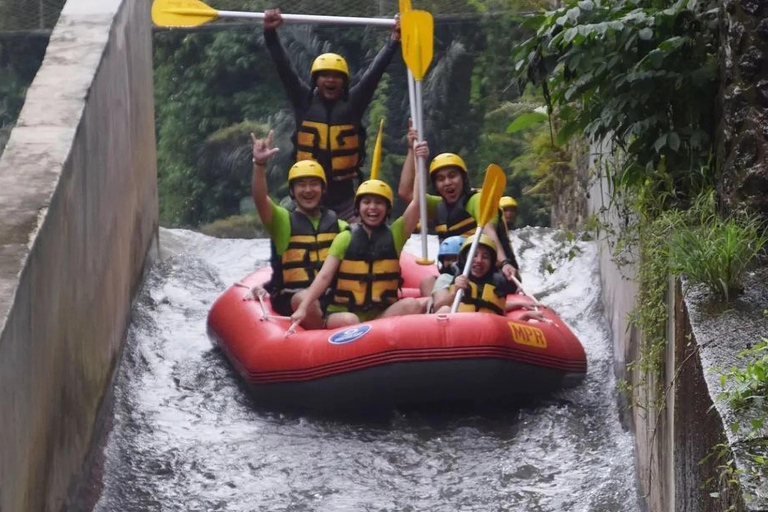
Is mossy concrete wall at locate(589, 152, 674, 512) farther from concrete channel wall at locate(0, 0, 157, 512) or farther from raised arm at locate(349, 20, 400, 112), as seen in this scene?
concrete channel wall at locate(0, 0, 157, 512)

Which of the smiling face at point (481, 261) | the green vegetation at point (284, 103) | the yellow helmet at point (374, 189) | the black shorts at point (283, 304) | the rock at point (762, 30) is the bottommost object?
the green vegetation at point (284, 103)

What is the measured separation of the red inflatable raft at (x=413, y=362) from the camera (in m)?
6.55

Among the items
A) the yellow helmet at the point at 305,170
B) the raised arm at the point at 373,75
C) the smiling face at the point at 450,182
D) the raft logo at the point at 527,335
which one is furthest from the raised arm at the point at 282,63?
the raft logo at the point at 527,335

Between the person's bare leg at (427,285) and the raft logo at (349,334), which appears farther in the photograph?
the person's bare leg at (427,285)

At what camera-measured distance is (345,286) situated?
7.25 m

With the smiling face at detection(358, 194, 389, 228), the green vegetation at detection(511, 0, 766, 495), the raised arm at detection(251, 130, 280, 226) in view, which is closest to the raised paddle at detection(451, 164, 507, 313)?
the smiling face at detection(358, 194, 389, 228)

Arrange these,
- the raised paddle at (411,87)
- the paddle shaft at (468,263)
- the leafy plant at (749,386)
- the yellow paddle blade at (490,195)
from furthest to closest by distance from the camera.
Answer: the raised paddle at (411,87) → the yellow paddle blade at (490,195) → the paddle shaft at (468,263) → the leafy plant at (749,386)

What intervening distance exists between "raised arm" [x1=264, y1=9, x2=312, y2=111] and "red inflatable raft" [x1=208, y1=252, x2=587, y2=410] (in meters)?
1.91

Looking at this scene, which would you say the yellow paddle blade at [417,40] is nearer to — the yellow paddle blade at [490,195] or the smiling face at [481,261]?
the yellow paddle blade at [490,195]

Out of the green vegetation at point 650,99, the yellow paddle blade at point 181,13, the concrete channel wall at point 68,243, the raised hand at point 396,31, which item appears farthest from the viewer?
the yellow paddle blade at point 181,13

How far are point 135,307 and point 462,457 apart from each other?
9.04 feet

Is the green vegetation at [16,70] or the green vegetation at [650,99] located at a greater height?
the green vegetation at [650,99]

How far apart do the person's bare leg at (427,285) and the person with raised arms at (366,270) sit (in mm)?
322

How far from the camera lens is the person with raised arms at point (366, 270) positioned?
716cm
